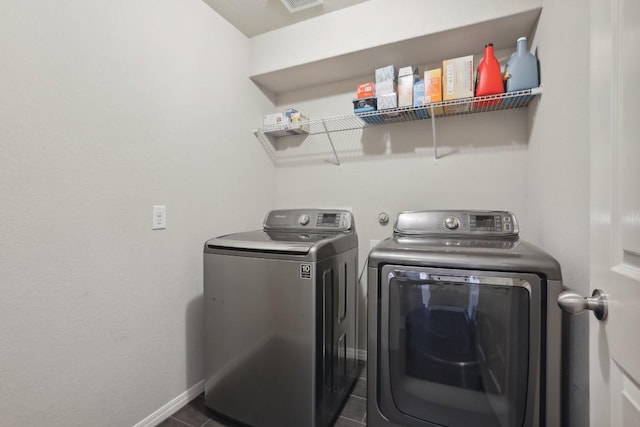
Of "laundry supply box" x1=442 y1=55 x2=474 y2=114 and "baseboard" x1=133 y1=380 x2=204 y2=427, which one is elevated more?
"laundry supply box" x1=442 y1=55 x2=474 y2=114

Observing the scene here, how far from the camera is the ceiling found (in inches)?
71.7

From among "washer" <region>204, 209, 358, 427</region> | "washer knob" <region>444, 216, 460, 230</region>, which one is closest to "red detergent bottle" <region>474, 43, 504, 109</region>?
"washer knob" <region>444, 216, 460, 230</region>

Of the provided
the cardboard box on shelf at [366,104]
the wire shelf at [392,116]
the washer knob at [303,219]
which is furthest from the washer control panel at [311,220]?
the cardboard box on shelf at [366,104]

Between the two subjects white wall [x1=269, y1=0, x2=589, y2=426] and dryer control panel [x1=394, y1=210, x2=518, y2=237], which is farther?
dryer control panel [x1=394, y1=210, x2=518, y2=237]

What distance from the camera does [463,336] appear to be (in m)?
1.12

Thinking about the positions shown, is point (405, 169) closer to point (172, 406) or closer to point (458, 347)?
point (458, 347)

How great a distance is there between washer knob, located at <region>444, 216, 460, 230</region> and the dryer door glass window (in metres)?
0.57

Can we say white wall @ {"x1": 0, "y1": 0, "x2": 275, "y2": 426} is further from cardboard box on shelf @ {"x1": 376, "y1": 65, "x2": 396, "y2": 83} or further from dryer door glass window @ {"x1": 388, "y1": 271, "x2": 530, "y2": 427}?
dryer door glass window @ {"x1": 388, "y1": 271, "x2": 530, "y2": 427}

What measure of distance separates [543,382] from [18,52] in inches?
87.7

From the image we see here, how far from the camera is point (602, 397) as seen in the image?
1.87 ft

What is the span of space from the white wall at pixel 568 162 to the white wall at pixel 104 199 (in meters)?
1.83

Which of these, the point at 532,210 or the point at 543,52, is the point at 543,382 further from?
the point at 543,52

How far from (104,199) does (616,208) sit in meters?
1.70

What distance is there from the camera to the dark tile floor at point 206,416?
151 centimetres
